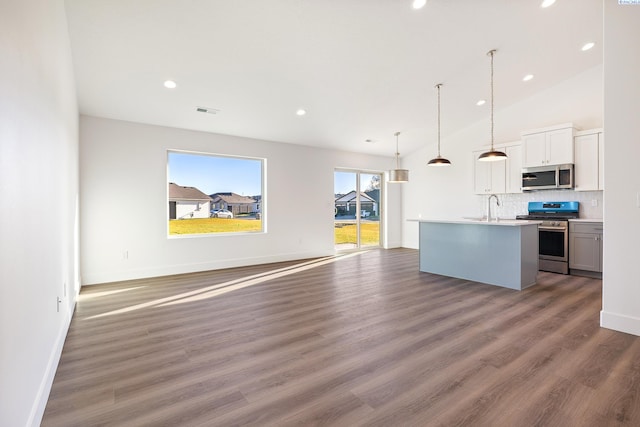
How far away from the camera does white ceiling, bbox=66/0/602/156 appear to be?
10.5ft

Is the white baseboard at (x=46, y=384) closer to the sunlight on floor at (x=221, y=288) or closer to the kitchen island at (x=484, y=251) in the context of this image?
the sunlight on floor at (x=221, y=288)

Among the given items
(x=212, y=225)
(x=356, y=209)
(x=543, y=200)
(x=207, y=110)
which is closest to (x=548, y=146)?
(x=543, y=200)

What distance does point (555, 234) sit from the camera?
17.6 feet

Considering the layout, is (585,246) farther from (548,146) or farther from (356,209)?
(356,209)

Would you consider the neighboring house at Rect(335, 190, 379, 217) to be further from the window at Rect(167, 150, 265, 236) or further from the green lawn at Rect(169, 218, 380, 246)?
the window at Rect(167, 150, 265, 236)

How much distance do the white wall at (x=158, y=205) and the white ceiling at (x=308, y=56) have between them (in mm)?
323

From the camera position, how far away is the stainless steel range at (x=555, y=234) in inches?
207

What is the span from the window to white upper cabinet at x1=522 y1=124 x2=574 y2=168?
5.10 m

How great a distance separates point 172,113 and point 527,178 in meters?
6.35

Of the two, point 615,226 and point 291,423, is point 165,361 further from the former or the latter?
point 615,226

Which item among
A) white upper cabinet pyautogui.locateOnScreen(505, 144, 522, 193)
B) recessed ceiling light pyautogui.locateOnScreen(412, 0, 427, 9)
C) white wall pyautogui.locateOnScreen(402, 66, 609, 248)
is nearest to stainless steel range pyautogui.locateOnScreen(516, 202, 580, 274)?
white wall pyautogui.locateOnScreen(402, 66, 609, 248)

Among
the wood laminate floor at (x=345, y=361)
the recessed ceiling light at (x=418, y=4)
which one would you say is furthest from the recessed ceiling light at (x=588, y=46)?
the wood laminate floor at (x=345, y=361)

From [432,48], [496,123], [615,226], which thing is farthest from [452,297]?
[496,123]

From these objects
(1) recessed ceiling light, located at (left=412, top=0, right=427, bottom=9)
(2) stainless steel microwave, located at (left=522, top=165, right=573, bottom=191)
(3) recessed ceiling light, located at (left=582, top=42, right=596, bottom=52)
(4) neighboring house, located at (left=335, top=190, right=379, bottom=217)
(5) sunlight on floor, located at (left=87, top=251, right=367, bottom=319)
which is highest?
(3) recessed ceiling light, located at (left=582, top=42, right=596, bottom=52)
